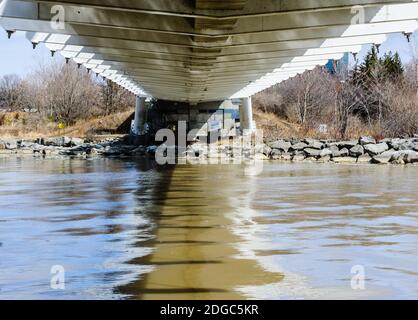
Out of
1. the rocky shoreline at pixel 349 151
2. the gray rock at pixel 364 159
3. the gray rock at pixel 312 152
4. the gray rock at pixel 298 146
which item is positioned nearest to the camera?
the rocky shoreline at pixel 349 151

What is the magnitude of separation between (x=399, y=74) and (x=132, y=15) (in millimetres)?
49425

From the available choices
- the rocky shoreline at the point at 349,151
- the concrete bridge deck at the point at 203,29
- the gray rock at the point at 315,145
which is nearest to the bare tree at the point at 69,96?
the rocky shoreline at the point at 349,151

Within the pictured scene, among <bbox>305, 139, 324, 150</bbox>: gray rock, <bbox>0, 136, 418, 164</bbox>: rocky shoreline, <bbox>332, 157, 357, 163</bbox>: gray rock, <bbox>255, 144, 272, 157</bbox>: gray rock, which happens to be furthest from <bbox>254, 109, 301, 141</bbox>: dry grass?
<bbox>332, 157, 357, 163</bbox>: gray rock

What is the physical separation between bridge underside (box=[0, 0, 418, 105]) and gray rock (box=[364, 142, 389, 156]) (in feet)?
33.0

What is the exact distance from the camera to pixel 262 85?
118ft

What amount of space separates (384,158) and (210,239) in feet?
74.6

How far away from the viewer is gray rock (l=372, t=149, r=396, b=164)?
3180 centimetres

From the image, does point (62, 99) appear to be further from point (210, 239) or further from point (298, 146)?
point (210, 239)

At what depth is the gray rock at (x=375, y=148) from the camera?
33.4 m

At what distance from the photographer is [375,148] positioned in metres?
33.8

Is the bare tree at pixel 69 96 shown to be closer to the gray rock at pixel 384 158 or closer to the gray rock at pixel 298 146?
the gray rock at pixel 298 146
